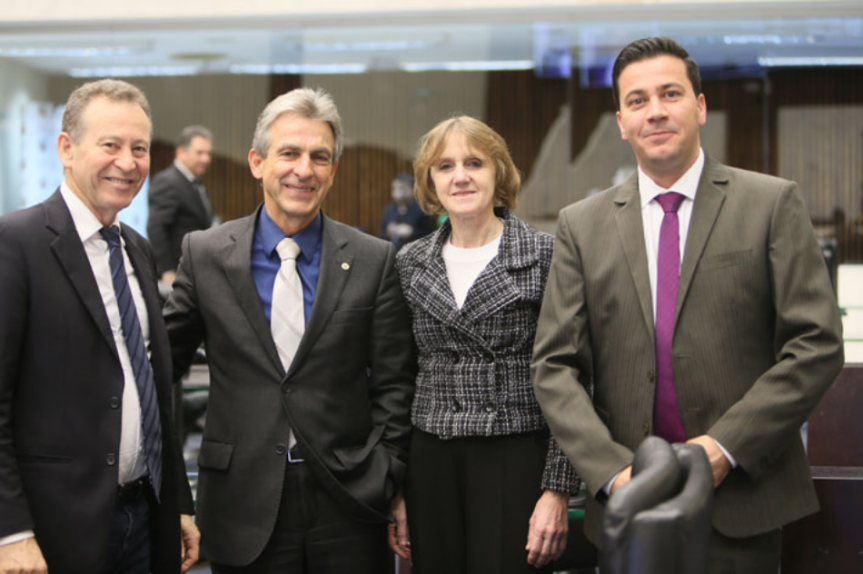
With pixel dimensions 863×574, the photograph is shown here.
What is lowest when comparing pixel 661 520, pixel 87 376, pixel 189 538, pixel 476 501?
pixel 189 538

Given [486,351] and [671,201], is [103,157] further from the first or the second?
[671,201]

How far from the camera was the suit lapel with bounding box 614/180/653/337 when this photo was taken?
190 cm

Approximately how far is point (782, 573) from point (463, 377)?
1209 millimetres

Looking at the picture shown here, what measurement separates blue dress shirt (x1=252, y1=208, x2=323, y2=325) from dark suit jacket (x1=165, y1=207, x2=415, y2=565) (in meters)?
0.03

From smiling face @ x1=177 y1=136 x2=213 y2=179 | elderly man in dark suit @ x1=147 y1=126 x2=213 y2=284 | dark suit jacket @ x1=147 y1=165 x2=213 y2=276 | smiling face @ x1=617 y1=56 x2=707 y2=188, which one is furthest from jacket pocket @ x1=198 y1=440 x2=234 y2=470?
smiling face @ x1=177 y1=136 x2=213 y2=179

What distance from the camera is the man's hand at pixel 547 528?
2.16 meters

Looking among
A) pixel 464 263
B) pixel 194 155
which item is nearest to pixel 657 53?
pixel 464 263

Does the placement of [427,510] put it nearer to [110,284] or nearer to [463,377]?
[463,377]

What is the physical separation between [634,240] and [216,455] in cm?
120

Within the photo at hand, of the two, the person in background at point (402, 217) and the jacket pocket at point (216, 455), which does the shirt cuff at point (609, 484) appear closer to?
the jacket pocket at point (216, 455)

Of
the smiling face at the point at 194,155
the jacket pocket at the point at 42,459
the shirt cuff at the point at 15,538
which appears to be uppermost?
the smiling face at the point at 194,155

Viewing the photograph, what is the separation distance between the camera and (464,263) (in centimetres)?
243

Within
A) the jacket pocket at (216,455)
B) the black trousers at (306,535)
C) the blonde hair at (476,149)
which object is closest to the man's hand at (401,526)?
the black trousers at (306,535)

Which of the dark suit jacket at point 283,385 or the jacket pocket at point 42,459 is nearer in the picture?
the jacket pocket at point 42,459
